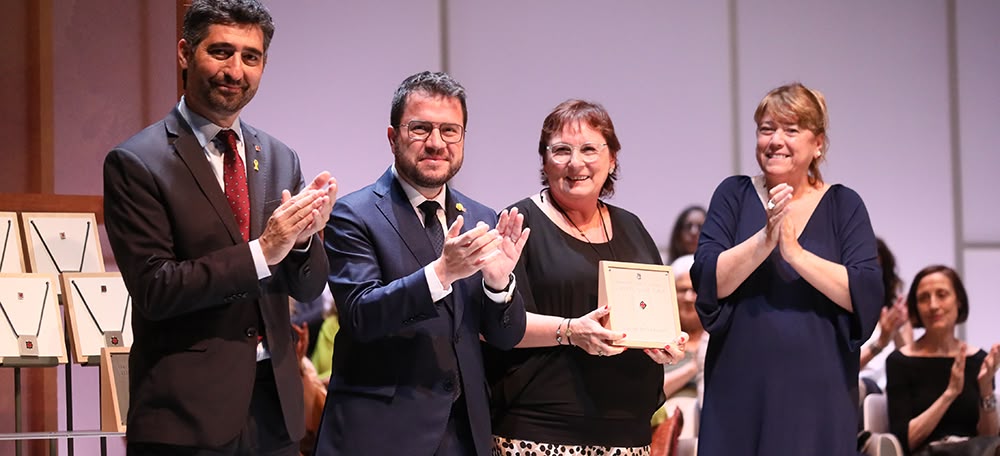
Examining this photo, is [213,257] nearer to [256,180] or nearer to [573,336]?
[256,180]

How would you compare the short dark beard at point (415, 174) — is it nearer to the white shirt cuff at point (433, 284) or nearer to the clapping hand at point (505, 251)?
the clapping hand at point (505, 251)

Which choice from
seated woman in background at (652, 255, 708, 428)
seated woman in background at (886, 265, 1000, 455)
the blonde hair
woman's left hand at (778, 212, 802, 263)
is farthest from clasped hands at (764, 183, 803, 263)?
seated woman in background at (886, 265, 1000, 455)

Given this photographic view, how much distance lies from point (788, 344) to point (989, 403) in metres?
2.42

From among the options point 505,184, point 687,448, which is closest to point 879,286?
point 687,448

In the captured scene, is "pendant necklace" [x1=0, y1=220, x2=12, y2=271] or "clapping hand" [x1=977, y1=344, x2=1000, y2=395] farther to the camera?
"clapping hand" [x1=977, y1=344, x2=1000, y2=395]

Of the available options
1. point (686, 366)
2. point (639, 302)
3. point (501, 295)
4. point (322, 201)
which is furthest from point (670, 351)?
point (686, 366)

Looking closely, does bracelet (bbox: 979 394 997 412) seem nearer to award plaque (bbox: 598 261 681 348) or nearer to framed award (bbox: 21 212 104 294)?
award plaque (bbox: 598 261 681 348)

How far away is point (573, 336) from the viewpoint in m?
2.85

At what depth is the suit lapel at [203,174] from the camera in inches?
87.3

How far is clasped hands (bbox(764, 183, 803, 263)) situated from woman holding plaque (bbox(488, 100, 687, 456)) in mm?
345

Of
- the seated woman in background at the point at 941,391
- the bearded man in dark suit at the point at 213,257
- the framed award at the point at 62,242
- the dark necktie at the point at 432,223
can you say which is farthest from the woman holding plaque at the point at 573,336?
the seated woman in background at the point at 941,391

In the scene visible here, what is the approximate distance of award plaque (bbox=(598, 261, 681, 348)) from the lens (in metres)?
2.88

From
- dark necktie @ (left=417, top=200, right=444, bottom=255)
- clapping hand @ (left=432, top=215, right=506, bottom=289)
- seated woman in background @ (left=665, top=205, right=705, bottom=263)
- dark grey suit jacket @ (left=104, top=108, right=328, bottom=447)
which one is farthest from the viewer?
seated woman in background @ (left=665, top=205, right=705, bottom=263)

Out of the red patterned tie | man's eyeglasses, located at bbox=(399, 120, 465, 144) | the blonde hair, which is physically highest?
the blonde hair
